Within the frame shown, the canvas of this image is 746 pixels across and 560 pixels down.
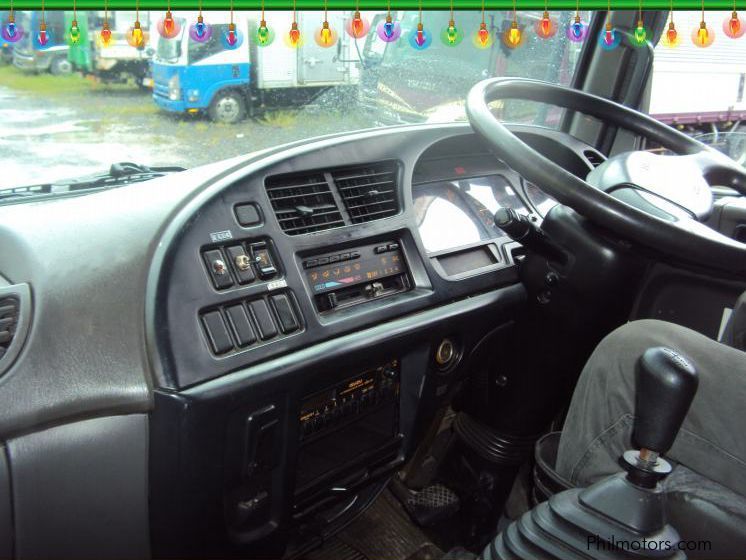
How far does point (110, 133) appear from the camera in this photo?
1737 mm

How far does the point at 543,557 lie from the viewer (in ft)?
3.94

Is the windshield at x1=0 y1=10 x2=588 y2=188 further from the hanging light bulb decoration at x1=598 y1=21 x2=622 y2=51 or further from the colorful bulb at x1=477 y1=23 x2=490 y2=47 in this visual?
the hanging light bulb decoration at x1=598 y1=21 x2=622 y2=51

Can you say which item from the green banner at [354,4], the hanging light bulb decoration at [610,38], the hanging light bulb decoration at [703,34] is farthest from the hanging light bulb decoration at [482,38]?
the hanging light bulb decoration at [703,34]

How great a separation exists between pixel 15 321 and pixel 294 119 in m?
0.91

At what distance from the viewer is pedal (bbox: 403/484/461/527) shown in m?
2.14

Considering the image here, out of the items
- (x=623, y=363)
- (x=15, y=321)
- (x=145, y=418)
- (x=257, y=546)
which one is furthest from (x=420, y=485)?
(x=15, y=321)

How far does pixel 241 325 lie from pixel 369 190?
1.76ft

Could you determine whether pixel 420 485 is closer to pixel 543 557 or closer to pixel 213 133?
pixel 543 557

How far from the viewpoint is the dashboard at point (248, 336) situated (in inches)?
50.1

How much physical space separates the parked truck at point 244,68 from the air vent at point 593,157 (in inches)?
33.9

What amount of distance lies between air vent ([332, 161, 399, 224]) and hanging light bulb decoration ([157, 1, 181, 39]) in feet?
1.52

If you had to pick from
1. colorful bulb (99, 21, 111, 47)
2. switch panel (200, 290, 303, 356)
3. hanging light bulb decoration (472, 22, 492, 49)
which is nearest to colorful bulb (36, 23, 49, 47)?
colorful bulb (99, 21, 111, 47)

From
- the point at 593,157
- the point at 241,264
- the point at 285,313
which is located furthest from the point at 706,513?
the point at 593,157

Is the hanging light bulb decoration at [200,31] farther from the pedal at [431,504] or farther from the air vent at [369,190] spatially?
the pedal at [431,504]
